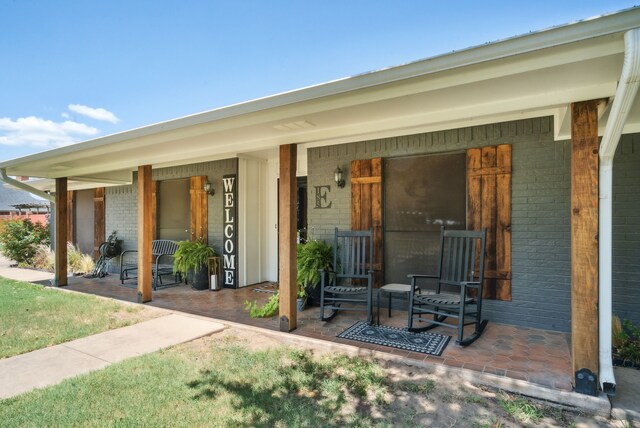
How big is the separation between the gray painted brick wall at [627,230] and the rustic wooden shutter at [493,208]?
0.92m

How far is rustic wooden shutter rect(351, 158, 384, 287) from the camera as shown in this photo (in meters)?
4.73

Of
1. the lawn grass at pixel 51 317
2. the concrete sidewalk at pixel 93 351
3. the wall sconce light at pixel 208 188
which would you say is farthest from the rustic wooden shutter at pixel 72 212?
the concrete sidewalk at pixel 93 351

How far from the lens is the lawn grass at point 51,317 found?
11.9 ft

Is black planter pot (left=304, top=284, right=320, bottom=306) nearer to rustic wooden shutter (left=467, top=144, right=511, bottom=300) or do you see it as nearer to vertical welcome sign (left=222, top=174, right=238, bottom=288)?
vertical welcome sign (left=222, top=174, right=238, bottom=288)

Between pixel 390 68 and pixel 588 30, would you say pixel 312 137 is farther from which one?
pixel 588 30

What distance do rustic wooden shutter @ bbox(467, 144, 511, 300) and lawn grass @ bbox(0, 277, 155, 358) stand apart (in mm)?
4202

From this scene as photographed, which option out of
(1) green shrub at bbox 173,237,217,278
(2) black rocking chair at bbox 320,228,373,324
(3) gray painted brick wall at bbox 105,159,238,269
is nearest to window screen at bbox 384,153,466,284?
(2) black rocking chair at bbox 320,228,373,324

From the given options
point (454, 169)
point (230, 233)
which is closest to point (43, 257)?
point (230, 233)

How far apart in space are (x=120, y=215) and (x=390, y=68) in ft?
25.3

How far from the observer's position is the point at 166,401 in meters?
2.39

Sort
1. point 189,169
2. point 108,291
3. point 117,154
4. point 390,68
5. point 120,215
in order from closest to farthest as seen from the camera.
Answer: point 390,68 < point 117,154 < point 108,291 < point 189,169 < point 120,215

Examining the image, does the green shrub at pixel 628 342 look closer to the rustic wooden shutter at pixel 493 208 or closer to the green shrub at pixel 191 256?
the rustic wooden shutter at pixel 493 208

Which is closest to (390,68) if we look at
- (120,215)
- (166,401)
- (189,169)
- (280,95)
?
(280,95)

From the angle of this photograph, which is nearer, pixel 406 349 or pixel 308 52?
pixel 406 349
